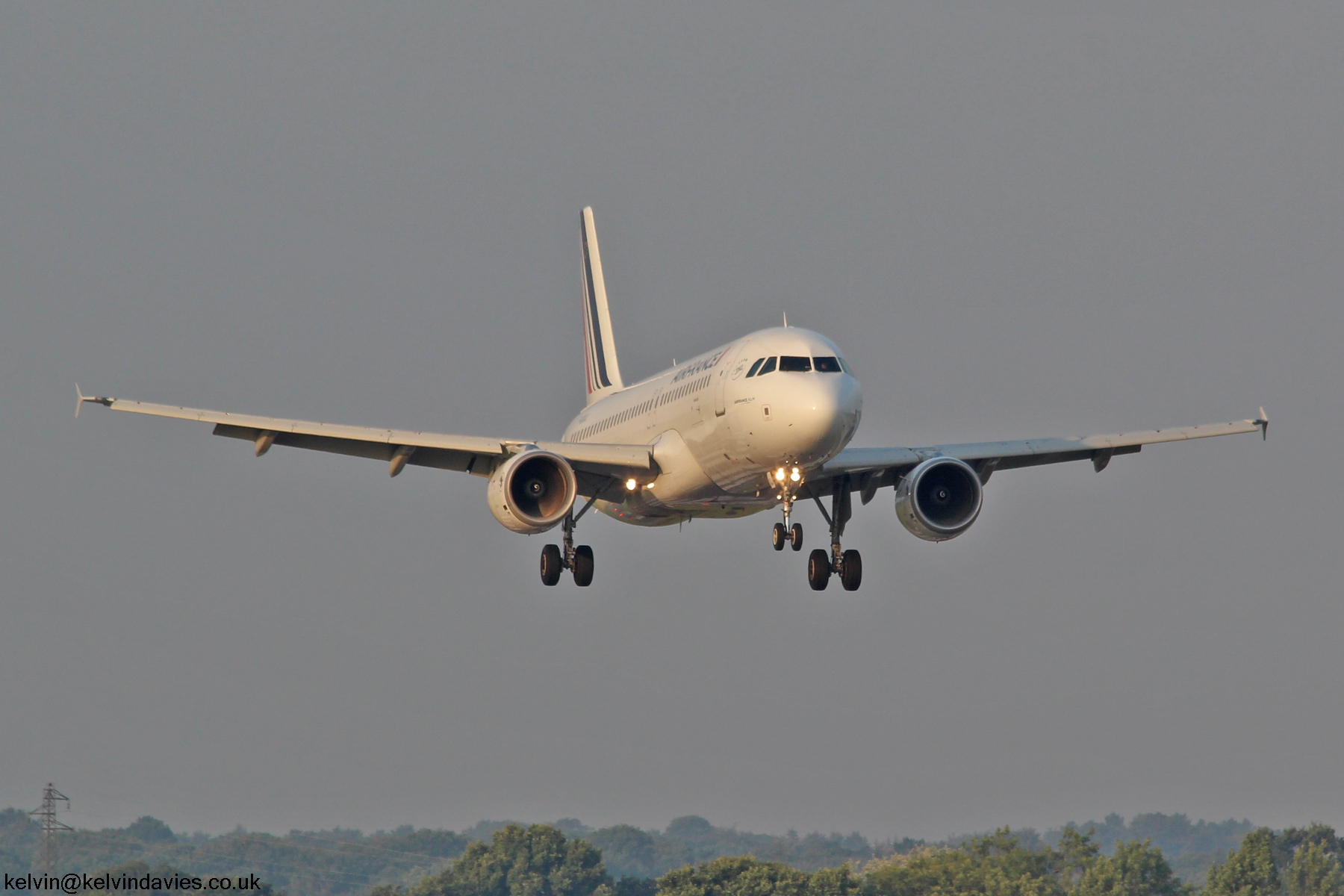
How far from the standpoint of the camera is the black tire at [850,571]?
47.3 m

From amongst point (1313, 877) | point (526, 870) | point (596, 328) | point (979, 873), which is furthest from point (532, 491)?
point (526, 870)

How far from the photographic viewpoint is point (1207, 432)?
50031 mm

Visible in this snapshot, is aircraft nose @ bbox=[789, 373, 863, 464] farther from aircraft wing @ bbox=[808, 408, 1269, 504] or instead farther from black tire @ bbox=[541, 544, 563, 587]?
black tire @ bbox=[541, 544, 563, 587]

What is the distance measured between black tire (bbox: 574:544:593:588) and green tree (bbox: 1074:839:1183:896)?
98.3 meters

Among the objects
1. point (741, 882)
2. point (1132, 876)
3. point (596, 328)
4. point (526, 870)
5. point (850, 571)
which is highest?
point (596, 328)

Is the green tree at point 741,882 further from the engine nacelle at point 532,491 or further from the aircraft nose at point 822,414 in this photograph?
the aircraft nose at point 822,414

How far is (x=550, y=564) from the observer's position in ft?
163

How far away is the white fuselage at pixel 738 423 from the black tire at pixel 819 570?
2.00 meters

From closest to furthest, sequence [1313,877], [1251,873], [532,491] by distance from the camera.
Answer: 1. [532,491]
2. [1251,873]
3. [1313,877]

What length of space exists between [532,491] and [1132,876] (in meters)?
106

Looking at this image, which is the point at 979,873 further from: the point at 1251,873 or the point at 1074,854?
the point at 1251,873

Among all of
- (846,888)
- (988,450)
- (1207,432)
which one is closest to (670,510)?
(988,450)

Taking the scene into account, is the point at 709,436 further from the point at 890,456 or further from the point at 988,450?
the point at 988,450

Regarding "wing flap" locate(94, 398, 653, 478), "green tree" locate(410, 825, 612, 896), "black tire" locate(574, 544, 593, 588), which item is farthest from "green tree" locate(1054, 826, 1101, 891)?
"wing flap" locate(94, 398, 653, 478)
